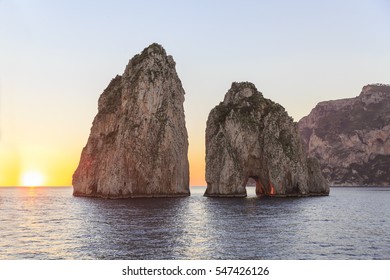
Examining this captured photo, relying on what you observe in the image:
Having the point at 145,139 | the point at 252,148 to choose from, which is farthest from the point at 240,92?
the point at 145,139

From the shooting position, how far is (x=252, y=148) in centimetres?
14500

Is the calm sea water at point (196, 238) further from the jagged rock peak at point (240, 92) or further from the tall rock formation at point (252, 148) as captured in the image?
the jagged rock peak at point (240, 92)

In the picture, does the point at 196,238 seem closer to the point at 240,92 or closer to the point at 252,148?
the point at 252,148

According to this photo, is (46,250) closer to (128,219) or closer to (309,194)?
(128,219)

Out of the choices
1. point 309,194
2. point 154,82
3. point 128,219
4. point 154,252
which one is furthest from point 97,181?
point 154,252

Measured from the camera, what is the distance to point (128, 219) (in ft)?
227

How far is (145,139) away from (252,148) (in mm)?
33903

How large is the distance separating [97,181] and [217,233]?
10208 cm

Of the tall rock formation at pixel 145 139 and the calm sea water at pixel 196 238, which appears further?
the tall rock formation at pixel 145 139

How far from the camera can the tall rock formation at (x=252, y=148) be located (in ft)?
454

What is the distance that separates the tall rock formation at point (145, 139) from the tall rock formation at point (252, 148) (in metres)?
11.3

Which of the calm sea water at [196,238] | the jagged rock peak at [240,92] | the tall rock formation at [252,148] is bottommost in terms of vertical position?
the calm sea water at [196,238]

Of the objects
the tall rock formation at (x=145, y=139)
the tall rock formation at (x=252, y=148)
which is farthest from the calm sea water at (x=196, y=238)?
the tall rock formation at (x=252, y=148)

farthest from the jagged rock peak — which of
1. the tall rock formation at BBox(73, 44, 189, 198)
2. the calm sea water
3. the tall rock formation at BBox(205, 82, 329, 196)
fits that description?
the calm sea water
